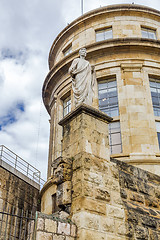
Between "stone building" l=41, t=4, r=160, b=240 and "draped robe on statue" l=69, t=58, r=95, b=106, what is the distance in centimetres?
68

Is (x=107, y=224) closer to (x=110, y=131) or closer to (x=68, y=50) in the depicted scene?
(x=110, y=131)

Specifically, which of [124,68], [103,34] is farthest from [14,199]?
[103,34]

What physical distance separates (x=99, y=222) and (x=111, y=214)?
48 centimetres

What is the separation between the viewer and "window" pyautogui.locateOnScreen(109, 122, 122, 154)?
53.0 feet

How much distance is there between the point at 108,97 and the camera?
1788cm

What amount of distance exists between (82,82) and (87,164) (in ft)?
9.10

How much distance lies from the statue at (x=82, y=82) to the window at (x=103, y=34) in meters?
11.1

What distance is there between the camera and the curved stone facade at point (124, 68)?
15.9m

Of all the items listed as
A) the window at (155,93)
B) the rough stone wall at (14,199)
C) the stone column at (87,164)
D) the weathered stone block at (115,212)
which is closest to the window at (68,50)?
the window at (155,93)

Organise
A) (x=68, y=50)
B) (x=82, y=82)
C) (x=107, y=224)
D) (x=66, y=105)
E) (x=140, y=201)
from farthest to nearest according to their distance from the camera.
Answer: (x=68, y=50), (x=66, y=105), (x=82, y=82), (x=140, y=201), (x=107, y=224)

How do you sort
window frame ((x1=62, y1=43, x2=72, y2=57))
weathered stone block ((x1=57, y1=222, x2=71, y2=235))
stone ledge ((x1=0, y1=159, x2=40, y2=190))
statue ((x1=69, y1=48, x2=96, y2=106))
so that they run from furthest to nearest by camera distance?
window frame ((x1=62, y1=43, x2=72, y2=57)), stone ledge ((x1=0, y1=159, x2=40, y2=190)), statue ((x1=69, y1=48, x2=96, y2=106)), weathered stone block ((x1=57, y1=222, x2=71, y2=235))

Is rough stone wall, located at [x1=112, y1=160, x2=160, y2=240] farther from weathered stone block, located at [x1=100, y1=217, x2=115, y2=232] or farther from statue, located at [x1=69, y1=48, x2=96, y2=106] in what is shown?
statue, located at [x1=69, y1=48, x2=96, y2=106]

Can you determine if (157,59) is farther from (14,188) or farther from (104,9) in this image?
(14,188)

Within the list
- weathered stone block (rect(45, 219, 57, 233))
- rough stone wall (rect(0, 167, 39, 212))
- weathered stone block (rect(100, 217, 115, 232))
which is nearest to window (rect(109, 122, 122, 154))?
rough stone wall (rect(0, 167, 39, 212))
